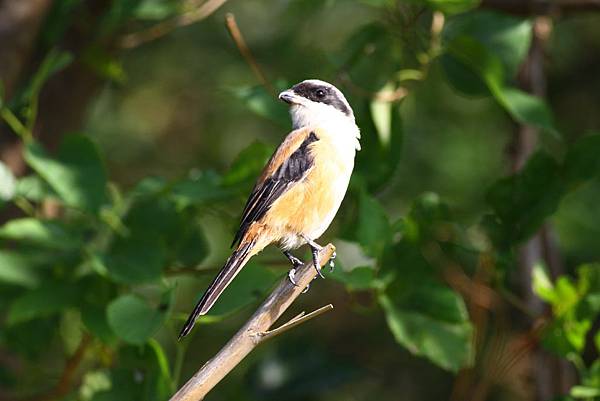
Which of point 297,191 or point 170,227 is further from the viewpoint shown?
point 170,227

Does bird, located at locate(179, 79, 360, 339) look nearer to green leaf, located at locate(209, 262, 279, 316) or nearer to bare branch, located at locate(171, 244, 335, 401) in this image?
green leaf, located at locate(209, 262, 279, 316)

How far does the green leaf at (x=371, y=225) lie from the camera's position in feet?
10.9

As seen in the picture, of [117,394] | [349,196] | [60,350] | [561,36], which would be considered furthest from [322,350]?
[561,36]

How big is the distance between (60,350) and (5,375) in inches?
90.5

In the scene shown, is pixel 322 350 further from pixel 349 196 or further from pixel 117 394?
pixel 117 394

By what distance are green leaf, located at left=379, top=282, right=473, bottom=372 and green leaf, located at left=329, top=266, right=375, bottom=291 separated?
0.23 m

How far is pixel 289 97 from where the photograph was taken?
3.63 meters

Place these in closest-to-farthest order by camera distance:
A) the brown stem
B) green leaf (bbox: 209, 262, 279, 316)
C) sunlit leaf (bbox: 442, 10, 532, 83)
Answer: green leaf (bbox: 209, 262, 279, 316), sunlit leaf (bbox: 442, 10, 532, 83), the brown stem

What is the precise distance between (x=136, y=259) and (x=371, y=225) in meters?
0.87

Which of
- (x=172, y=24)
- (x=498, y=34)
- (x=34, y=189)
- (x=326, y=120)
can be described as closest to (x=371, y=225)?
(x=326, y=120)

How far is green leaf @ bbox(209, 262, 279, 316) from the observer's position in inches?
125

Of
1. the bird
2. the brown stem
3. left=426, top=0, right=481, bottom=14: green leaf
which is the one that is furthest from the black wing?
the brown stem

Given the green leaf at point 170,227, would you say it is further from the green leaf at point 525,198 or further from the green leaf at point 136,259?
the green leaf at point 525,198

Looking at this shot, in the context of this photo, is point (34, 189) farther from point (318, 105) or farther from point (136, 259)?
point (318, 105)
